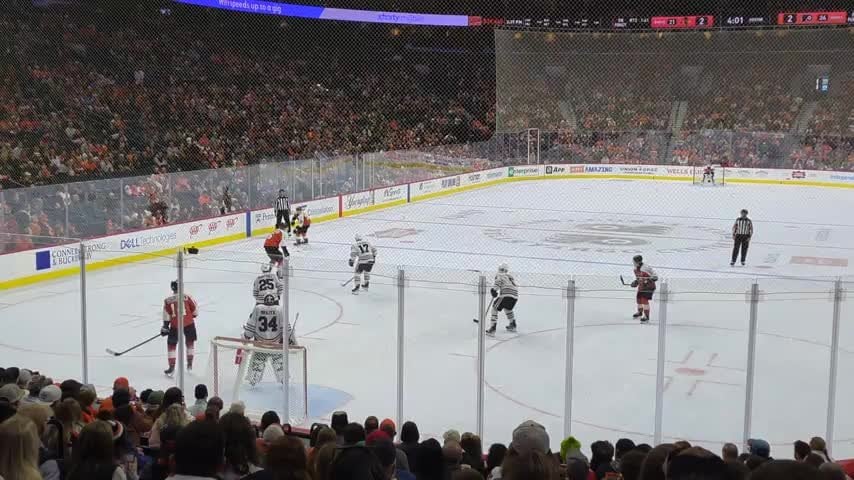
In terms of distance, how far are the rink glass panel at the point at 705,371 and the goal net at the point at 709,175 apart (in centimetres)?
2125

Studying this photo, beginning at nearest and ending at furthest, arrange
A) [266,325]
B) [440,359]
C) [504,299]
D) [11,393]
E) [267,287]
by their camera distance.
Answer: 1. [11,393]
2. [266,325]
3. [267,287]
4. [440,359]
5. [504,299]

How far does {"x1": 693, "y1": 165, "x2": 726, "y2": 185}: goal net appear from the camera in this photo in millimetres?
32562

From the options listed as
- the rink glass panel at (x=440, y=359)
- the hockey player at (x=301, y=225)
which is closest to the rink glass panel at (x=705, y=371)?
the rink glass panel at (x=440, y=359)

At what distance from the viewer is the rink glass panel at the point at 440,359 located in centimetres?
858

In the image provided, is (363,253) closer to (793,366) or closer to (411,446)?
(793,366)

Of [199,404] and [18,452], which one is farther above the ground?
[18,452]

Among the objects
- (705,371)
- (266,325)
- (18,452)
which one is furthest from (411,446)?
(705,371)

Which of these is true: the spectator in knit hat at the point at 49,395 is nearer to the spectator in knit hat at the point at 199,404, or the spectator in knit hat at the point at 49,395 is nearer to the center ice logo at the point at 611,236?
the spectator in knit hat at the point at 199,404

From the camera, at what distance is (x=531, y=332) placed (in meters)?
11.6

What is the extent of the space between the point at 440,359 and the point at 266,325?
2.12 metres

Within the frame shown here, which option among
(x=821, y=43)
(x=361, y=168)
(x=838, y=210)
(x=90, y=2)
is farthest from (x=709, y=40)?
(x=90, y=2)

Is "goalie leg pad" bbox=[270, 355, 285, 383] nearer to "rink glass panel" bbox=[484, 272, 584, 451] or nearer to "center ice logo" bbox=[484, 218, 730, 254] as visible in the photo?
"rink glass panel" bbox=[484, 272, 584, 451]

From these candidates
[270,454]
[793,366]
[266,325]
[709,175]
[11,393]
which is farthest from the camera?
[709,175]

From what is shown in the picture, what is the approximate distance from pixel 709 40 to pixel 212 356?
31632 millimetres
